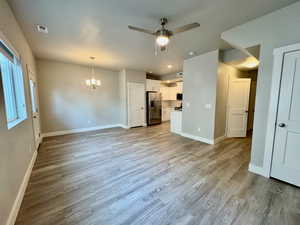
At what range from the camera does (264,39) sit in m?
2.17

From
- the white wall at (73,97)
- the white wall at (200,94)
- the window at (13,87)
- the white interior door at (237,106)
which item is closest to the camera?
the window at (13,87)

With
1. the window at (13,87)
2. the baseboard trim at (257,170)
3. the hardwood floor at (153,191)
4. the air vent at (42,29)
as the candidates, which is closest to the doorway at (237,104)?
the hardwood floor at (153,191)

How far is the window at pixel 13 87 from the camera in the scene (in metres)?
1.96

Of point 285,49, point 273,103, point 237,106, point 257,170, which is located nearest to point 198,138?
point 237,106

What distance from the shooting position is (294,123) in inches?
77.0

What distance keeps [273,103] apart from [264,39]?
1.09 meters

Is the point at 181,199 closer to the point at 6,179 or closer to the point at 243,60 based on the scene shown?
the point at 6,179

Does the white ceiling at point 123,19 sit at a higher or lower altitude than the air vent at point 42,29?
higher

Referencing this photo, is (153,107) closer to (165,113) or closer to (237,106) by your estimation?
(165,113)

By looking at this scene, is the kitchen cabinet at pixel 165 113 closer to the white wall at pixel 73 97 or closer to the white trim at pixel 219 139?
the white wall at pixel 73 97

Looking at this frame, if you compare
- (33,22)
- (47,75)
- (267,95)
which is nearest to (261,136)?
(267,95)

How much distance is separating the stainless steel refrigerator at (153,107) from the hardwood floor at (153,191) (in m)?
3.30

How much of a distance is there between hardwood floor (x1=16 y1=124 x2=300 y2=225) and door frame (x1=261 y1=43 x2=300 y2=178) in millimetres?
307

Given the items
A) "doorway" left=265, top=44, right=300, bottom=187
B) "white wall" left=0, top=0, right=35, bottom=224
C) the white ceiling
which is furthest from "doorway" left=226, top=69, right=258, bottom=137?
"white wall" left=0, top=0, right=35, bottom=224
